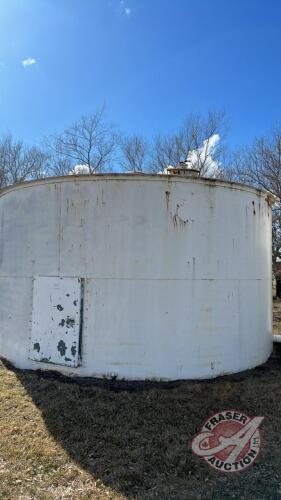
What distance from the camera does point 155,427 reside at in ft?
14.3

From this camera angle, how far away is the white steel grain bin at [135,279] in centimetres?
561

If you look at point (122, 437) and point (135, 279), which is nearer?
point (122, 437)

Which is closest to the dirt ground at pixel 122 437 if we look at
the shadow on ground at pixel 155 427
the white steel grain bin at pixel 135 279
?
the shadow on ground at pixel 155 427

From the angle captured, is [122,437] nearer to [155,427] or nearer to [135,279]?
[155,427]

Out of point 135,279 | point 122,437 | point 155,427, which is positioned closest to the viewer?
point 122,437

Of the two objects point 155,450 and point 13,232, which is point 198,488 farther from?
point 13,232

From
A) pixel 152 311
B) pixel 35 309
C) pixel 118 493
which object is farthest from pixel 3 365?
pixel 118 493

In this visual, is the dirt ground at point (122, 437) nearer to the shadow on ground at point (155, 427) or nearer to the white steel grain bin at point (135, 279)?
the shadow on ground at point (155, 427)

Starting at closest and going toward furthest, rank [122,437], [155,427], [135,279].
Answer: [122,437], [155,427], [135,279]

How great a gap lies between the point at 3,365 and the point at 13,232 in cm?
208

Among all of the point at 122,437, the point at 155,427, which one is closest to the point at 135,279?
the point at 155,427

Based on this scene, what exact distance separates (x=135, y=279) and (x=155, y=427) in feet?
6.38

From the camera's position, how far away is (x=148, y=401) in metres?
4.98

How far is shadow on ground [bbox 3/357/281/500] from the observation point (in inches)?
132
